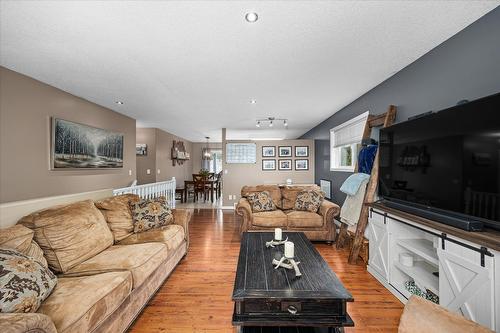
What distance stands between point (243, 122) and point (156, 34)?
394cm

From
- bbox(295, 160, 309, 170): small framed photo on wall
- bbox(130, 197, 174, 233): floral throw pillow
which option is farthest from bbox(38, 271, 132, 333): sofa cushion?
bbox(295, 160, 309, 170): small framed photo on wall

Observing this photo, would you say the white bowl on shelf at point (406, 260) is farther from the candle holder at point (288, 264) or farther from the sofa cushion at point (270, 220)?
the sofa cushion at point (270, 220)

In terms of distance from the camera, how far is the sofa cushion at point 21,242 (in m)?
1.58

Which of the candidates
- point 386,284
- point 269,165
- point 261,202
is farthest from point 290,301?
point 269,165

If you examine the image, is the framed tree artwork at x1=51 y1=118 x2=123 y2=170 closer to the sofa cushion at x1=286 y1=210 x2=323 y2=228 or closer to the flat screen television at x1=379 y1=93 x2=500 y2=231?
the sofa cushion at x1=286 y1=210 x2=323 y2=228

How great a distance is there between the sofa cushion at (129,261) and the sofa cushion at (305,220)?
2.24 meters

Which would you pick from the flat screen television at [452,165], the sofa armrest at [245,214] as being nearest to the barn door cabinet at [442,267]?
the flat screen television at [452,165]

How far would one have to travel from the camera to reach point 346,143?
4.43m

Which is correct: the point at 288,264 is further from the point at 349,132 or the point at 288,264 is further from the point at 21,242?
the point at 349,132

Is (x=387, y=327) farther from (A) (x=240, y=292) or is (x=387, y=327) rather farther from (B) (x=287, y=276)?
(A) (x=240, y=292)

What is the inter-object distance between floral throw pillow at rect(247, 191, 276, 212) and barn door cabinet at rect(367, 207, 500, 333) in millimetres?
1914

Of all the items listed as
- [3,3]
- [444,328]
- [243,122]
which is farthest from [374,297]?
[243,122]

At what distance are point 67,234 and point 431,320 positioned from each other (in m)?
2.67

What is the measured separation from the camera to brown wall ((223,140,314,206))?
6934 millimetres
